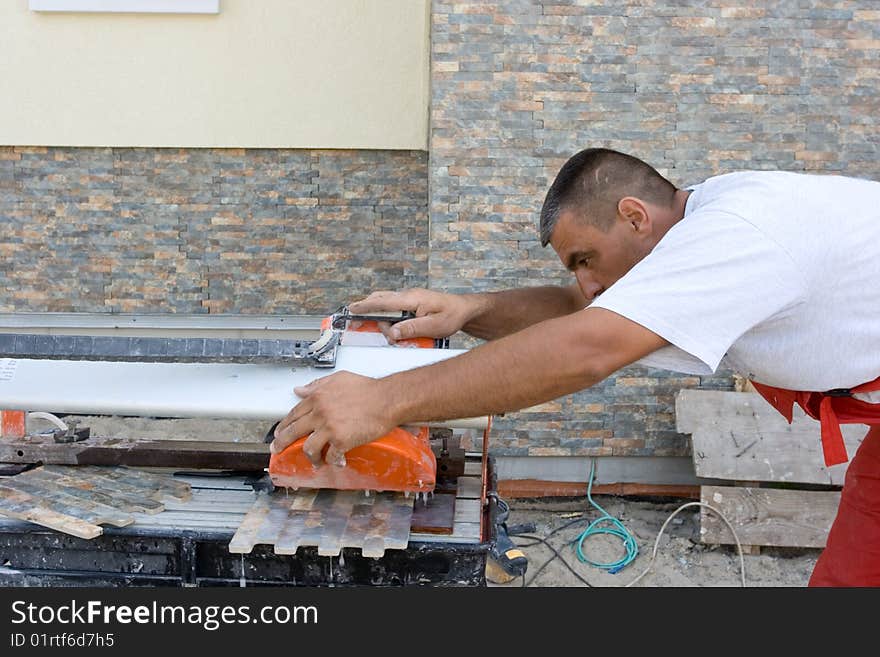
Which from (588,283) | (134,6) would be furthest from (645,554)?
(134,6)

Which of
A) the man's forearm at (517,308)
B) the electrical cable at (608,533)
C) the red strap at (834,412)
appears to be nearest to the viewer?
the red strap at (834,412)

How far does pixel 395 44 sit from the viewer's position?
6492 mm

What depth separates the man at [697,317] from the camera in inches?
70.4

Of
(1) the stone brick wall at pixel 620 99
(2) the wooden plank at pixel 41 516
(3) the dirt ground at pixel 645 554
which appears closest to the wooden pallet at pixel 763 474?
(3) the dirt ground at pixel 645 554

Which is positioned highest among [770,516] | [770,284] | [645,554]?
[770,284]

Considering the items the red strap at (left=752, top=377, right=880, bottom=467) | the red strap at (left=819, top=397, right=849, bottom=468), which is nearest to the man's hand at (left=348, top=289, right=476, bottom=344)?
the red strap at (left=752, top=377, right=880, bottom=467)

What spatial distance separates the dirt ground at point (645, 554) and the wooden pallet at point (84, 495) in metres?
2.27

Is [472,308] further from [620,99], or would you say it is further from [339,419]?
[620,99]

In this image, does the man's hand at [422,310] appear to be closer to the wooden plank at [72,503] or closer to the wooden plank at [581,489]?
the wooden plank at [72,503]

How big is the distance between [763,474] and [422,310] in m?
3.08

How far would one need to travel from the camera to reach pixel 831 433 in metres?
2.32

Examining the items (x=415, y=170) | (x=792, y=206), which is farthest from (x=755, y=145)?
(x=792, y=206)

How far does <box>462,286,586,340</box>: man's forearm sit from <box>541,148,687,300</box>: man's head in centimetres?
67

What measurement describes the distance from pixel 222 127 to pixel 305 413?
506cm
